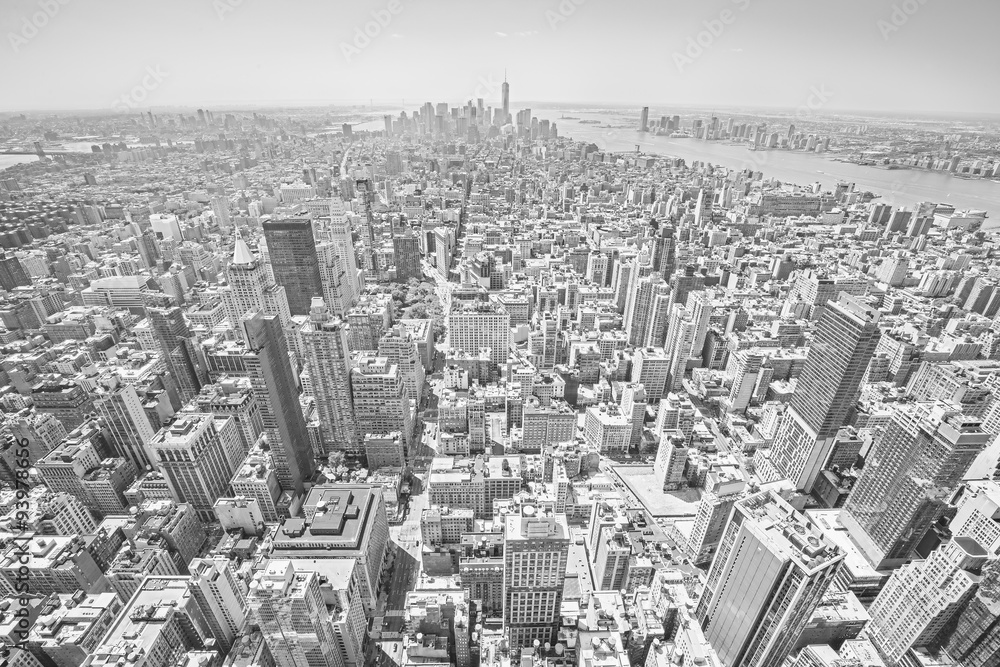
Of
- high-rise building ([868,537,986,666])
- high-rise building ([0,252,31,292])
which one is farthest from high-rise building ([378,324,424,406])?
high-rise building ([0,252,31,292])

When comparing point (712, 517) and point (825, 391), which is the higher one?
point (825, 391)

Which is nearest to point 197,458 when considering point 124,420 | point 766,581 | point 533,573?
point 124,420

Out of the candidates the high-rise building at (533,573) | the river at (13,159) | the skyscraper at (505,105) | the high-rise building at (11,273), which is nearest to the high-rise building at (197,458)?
the high-rise building at (533,573)

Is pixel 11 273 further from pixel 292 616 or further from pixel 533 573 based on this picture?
pixel 533 573

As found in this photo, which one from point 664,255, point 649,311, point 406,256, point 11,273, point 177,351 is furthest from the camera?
point 406,256

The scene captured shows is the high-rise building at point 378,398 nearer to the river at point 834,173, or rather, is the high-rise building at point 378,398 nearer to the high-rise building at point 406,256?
the high-rise building at point 406,256

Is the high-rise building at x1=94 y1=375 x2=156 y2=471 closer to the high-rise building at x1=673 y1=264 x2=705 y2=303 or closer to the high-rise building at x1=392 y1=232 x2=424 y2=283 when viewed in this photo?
the high-rise building at x1=392 y1=232 x2=424 y2=283
